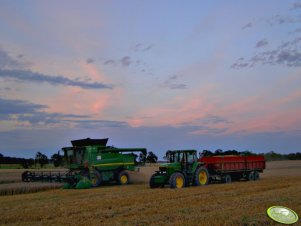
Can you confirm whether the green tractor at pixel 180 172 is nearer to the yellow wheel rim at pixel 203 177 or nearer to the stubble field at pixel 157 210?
the yellow wheel rim at pixel 203 177

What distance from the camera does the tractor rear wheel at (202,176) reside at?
2559 cm

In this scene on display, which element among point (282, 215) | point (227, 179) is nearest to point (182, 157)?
point (227, 179)

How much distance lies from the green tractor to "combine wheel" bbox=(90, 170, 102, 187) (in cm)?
403

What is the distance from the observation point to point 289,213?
8.53 meters

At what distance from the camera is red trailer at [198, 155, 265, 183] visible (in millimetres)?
28078

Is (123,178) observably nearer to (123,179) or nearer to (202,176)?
(123,179)

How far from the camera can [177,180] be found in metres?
24.6

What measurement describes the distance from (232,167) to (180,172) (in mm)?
5371

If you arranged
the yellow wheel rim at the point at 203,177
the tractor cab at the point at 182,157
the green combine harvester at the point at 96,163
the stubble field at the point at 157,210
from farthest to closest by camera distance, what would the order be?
1. the green combine harvester at the point at 96,163
2. the yellow wheel rim at the point at 203,177
3. the tractor cab at the point at 182,157
4. the stubble field at the point at 157,210

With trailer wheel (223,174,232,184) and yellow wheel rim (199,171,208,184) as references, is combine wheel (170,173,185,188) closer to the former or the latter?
yellow wheel rim (199,171,208,184)

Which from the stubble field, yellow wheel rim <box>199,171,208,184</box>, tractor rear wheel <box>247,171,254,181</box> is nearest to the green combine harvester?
yellow wheel rim <box>199,171,208,184</box>

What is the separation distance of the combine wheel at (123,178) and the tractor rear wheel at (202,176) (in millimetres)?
5352

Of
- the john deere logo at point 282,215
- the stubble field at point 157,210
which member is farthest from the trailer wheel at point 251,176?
the john deere logo at point 282,215

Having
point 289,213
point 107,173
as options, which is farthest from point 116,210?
point 107,173
